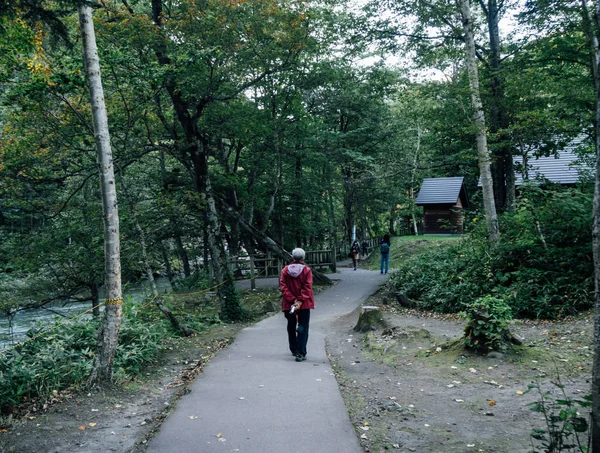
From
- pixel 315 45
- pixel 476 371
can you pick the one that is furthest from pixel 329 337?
pixel 315 45

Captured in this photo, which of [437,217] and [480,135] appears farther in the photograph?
[437,217]

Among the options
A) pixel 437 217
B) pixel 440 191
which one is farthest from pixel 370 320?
pixel 440 191

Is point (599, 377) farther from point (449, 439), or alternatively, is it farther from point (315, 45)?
point (315, 45)

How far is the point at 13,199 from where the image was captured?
11.4 m

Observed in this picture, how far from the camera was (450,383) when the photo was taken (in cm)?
632

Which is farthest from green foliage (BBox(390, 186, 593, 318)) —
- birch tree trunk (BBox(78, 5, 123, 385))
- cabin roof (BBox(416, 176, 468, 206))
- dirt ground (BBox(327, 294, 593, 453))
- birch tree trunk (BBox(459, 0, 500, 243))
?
cabin roof (BBox(416, 176, 468, 206))

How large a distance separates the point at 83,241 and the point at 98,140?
27.7 feet

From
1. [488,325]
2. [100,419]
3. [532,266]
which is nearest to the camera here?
[100,419]

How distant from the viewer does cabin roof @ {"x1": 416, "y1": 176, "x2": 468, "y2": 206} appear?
33.1m

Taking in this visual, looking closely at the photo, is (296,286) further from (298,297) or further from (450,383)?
(450,383)

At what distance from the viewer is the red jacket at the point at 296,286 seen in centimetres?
751

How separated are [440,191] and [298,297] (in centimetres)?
2911

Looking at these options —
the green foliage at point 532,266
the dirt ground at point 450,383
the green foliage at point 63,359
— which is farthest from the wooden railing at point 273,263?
the green foliage at point 63,359

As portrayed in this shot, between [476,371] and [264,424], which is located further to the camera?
[476,371]
